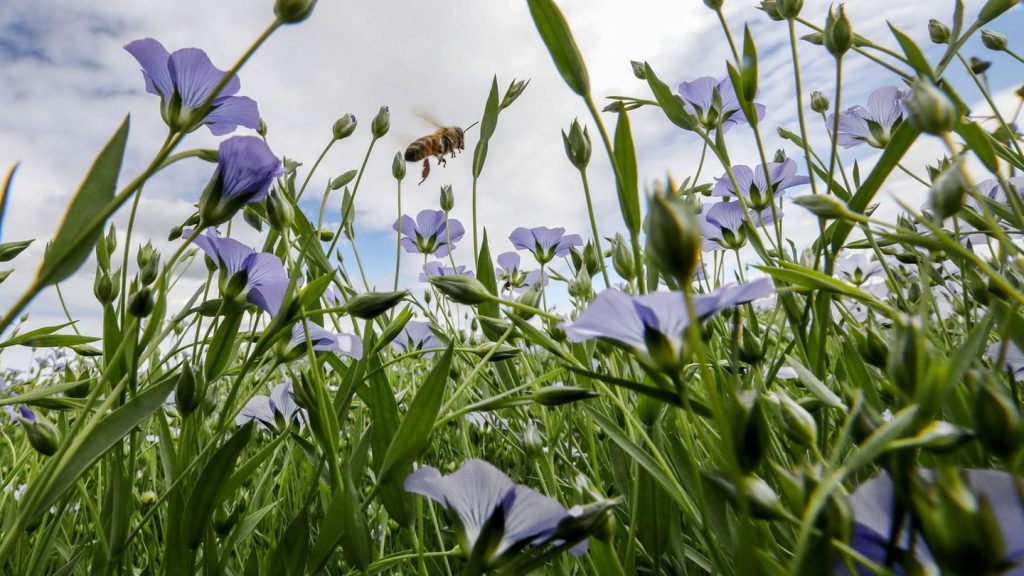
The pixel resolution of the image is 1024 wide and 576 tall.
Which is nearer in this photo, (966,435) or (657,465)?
(966,435)

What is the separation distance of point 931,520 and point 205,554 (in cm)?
59

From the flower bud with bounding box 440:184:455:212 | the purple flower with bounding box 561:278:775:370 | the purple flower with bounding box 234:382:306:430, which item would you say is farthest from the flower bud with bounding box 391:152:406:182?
the purple flower with bounding box 561:278:775:370

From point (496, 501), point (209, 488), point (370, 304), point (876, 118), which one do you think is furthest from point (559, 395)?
point (876, 118)

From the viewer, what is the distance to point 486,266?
0.85 meters

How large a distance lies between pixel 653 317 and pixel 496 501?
0.19 metres

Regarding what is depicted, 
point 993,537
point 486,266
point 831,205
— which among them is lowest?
point 993,537

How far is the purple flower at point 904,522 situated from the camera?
27 cm

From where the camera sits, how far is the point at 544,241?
139cm

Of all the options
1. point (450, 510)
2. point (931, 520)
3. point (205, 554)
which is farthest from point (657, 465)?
point (205, 554)

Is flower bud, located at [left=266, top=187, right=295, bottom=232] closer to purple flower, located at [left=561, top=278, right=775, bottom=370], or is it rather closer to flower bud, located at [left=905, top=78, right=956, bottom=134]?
purple flower, located at [left=561, top=278, right=775, bottom=370]

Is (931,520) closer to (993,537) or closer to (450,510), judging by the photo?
(993,537)

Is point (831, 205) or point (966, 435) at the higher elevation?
point (831, 205)

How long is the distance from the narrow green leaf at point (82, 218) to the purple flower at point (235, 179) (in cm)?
12

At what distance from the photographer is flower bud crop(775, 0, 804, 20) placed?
768mm
